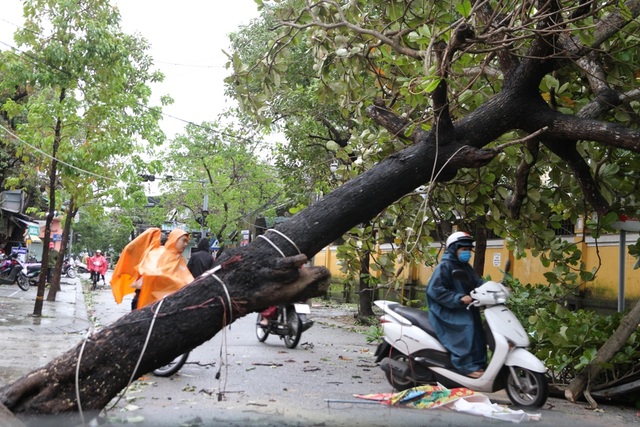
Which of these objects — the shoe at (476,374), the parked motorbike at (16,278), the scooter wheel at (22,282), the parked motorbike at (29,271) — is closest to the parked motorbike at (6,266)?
the parked motorbike at (16,278)

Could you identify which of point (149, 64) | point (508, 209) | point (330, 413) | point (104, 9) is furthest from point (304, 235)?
point (149, 64)

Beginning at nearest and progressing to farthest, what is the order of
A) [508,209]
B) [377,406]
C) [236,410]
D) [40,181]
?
1. [236,410]
2. [377,406]
3. [508,209]
4. [40,181]

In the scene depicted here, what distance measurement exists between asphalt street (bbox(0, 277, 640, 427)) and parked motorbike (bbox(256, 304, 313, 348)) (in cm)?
25

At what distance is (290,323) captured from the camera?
460 inches

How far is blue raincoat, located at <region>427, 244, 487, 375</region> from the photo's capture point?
741 cm

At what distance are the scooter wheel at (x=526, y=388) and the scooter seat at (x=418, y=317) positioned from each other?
925 mm

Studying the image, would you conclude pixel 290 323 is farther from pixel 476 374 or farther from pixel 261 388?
pixel 476 374

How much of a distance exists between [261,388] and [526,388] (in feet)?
8.99

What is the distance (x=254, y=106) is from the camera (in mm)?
7305

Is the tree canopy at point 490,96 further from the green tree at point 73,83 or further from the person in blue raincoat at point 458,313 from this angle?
the green tree at point 73,83

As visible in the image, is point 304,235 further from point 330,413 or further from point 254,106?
point 254,106

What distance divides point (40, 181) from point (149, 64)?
23.6 ft

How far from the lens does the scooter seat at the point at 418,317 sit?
7.69 metres

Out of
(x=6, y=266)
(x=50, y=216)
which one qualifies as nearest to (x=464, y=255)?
(x=50, y=216)
